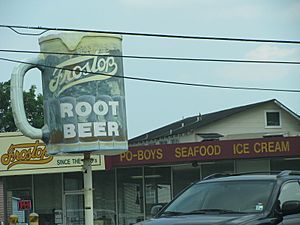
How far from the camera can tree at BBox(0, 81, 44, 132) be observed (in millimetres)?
60906

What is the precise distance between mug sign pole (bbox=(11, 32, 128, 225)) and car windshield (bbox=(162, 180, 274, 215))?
1266 centimetres

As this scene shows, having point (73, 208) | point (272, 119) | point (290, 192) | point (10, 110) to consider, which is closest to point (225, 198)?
point (290, 192)

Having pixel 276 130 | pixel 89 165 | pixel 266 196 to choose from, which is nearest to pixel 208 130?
pixel 276 130

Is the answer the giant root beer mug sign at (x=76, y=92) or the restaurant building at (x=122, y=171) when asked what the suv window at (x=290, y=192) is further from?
the restaurant building at (x=122, y=171)

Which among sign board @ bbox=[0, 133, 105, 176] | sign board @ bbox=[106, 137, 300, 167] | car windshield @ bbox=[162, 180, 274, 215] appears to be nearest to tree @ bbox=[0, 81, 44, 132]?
sign board @ bbox=[0, 133, 105, 176]

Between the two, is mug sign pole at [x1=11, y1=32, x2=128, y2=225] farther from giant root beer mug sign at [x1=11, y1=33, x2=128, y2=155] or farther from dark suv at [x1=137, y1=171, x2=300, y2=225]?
dark suv at [x1=137, y1=171, x2=300, y2=225]

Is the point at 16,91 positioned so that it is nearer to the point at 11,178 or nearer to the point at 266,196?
the point at 11,178

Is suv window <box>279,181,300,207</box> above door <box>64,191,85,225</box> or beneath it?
above

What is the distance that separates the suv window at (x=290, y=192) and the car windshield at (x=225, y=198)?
18 cm

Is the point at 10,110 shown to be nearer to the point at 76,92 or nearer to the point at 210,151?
the point at 210,151

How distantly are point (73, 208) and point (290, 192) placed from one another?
1992 centimetres

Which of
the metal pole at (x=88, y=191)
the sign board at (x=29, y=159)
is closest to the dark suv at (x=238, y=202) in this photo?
the metal pole at (x=88, y=191)

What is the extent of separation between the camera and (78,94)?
21969mm

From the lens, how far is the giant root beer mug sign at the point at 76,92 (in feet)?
72.3
